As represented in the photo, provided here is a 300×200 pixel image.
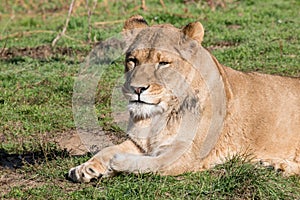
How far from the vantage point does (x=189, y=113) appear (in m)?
4.83

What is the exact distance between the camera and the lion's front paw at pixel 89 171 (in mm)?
4648

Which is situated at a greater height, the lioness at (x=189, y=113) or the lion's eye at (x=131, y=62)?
the lion's eye at (x=131, y=62)

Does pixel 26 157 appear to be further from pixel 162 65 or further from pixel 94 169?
pixel 162 65

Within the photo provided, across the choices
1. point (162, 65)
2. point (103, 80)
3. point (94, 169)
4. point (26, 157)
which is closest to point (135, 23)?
point (162, 65)

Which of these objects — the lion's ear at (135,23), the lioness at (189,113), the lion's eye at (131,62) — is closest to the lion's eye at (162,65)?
the lioness at (189,113)

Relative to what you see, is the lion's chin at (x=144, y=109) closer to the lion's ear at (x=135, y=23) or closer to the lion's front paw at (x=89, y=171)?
the lion's front paw at (x=89, y=171)

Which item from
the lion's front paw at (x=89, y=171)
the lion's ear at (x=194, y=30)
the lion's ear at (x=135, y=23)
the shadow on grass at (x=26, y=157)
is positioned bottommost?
the shadow on grass at (x=26, y=157)

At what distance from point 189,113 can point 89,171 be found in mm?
742

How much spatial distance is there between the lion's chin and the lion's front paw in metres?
0.39

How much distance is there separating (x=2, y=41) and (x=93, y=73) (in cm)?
243

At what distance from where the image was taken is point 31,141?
5891mm

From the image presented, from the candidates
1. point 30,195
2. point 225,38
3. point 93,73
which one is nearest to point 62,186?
point 30,195

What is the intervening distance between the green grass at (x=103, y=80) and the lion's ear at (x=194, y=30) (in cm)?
84

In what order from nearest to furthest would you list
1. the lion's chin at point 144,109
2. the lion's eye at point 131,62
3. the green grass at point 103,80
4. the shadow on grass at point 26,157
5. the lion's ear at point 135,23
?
1. the green grass at point 103,80
2. the lion's chin at point 144,109
3. the lion's eye at point 131,62
4. the lion's ear at point 135,23
5. the shadow on grass at point 26,157
